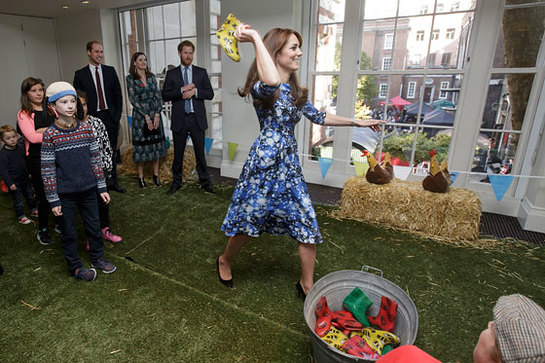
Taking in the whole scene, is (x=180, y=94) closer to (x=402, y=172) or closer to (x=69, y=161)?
(x=69, y=161)

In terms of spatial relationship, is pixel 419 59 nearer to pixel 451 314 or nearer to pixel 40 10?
pixel 451 314

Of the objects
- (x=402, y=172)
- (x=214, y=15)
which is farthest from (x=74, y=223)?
(x=214, y=15)

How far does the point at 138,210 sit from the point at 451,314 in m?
2.90

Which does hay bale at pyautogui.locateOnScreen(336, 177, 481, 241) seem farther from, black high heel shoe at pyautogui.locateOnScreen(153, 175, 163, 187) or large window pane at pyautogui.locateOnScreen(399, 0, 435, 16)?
black high heel shoe at pyautogui.locateOnScreen(153, 175, 163, 187)

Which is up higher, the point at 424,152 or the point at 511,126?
the point at 511,126

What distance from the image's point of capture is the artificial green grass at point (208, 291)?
1.73 metres

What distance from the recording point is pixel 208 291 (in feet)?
7.08

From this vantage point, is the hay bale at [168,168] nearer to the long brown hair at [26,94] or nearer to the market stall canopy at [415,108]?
the long brown hair at [26,94]

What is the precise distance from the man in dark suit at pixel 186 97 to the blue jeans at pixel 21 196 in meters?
1.33

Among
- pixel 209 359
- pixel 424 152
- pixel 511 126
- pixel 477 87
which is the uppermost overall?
pixel 477 87

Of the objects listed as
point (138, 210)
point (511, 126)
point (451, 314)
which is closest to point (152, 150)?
point (138, 210)

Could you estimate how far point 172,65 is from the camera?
497cm

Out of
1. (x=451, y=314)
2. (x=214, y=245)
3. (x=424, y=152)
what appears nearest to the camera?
(x=451, y=314)

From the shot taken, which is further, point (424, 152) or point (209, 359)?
point (424, 152)
